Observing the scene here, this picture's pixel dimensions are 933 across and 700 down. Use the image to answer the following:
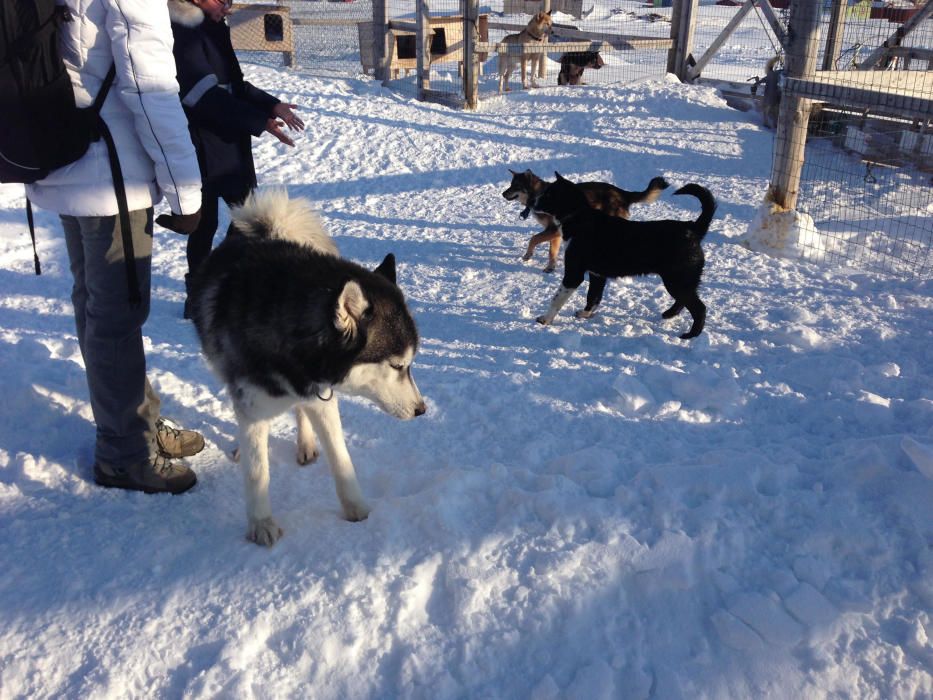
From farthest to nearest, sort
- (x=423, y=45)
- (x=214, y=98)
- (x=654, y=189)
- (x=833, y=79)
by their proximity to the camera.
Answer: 1. (x=423, y=45)
2. (x=833, y=79)
3. (x=654, y=189)
4. (x=214, y=98)

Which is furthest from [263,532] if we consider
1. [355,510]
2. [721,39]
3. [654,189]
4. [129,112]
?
[721,39]

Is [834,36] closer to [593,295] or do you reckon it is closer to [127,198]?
[593,295]

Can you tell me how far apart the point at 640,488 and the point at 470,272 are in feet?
10.3

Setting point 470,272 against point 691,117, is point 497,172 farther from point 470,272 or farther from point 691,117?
point 691,117

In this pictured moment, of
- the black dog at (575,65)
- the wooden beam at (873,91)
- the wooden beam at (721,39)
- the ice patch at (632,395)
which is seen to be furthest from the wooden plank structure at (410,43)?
the ice patch at (632,395)

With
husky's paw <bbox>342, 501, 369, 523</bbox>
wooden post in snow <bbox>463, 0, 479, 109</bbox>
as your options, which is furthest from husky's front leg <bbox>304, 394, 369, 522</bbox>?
wooden post in snow <bbox>463, 0, 479, 109</bbox>

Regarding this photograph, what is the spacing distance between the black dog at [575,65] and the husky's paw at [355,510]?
1116 cm

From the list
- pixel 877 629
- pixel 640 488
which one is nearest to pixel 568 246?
pixel 640 488

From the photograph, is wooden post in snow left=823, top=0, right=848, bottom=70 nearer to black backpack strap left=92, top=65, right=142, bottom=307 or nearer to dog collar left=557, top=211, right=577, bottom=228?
dog collar left=557, top=211, right=577, bottom=228

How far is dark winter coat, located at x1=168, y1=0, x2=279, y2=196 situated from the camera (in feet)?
11.4

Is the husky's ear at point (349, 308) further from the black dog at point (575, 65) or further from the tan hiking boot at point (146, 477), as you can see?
the black dog at point (575, 65)

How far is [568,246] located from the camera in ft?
16.0

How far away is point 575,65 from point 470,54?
2706 millimetres

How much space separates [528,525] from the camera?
2.66 meters
